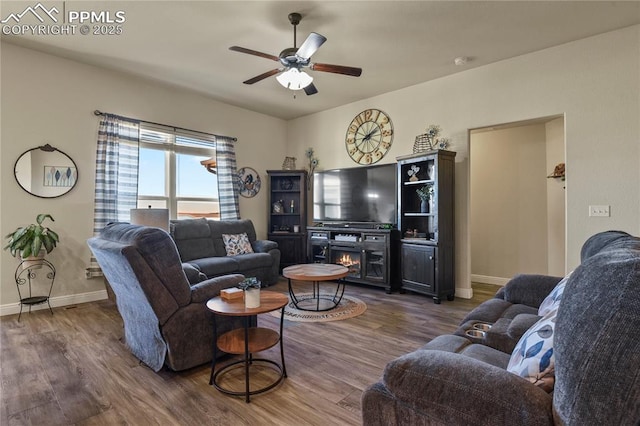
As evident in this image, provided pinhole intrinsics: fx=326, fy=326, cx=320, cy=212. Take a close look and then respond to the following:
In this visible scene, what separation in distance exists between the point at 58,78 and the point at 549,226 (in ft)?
22.6

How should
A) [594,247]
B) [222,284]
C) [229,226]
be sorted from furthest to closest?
[229,226] → [222,284] → [594,247]

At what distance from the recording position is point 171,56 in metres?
3.95

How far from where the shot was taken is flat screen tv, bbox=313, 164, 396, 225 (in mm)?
4855

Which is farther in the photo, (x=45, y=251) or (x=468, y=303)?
(x=468, y=303)

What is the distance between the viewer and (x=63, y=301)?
4.04m

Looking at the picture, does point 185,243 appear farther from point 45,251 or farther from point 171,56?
point 171,56

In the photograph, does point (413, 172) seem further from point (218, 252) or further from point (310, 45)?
point (218, 252)

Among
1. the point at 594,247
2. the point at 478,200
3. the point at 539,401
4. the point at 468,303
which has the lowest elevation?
the point at 468,303

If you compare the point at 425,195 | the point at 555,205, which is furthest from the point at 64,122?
the point at 555,205

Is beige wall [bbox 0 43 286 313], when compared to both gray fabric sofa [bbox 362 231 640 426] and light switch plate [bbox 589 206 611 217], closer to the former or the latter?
gray fabric sofa [bbox 362 231 640 426]

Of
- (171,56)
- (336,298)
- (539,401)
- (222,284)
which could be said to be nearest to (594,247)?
(539,401)

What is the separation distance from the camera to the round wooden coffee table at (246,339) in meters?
2.03

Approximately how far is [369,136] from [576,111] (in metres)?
2.71

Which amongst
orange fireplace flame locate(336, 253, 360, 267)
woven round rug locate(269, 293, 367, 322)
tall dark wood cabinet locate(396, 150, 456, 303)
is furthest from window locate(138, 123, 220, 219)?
tall dark wood cabinet locate(396, 150, 456, 303)
